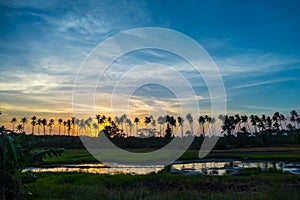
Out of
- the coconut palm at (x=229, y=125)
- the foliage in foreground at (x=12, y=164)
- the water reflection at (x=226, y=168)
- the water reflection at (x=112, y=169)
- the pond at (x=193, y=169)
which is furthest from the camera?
the coconut palm at (x=229, y=125)

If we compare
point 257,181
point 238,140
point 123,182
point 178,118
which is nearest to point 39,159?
point 123,182

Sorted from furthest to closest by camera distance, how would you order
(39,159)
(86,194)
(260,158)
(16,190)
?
(260,158) < (86,194) < (39,159) < (16,190)

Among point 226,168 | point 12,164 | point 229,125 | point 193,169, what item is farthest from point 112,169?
point 229,125

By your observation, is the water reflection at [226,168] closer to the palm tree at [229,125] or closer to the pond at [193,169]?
the pond at [193,169]

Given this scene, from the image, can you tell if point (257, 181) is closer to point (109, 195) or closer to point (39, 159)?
point (109, 195)

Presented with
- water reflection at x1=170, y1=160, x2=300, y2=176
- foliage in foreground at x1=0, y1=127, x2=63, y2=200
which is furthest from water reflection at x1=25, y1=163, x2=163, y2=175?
foliage in foreground at x1=0, y1=127, x2=63, y2=200

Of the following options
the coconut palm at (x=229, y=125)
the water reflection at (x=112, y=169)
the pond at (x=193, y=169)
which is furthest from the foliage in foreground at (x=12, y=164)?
the coconut palm at (x=229, y=125)

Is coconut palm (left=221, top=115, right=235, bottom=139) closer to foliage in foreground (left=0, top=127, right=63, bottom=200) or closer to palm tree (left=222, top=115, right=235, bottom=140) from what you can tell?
palm tree (left=222, top=115, right=235, bottom=140)

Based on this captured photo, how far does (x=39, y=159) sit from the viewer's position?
1016 cm

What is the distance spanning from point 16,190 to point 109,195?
358cm

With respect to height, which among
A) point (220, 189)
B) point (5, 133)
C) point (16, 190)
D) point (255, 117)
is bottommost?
point (220, 189)

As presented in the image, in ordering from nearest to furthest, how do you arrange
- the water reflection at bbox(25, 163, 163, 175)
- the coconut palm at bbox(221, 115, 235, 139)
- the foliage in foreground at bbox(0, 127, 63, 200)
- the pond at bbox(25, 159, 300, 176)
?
the foliage in foreground at bbox(0, 127, 63, 200) < the pond at bbox(25, 159, 300, 176) < the water reflection at bbox(25, 163, 163, 175) < the coconut palm at bbox(221, 115, 235, 139)

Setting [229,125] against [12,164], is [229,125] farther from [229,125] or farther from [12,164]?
[12,164]

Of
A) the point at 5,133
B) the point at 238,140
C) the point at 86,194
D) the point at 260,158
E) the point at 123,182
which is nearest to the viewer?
the point at 5,133
